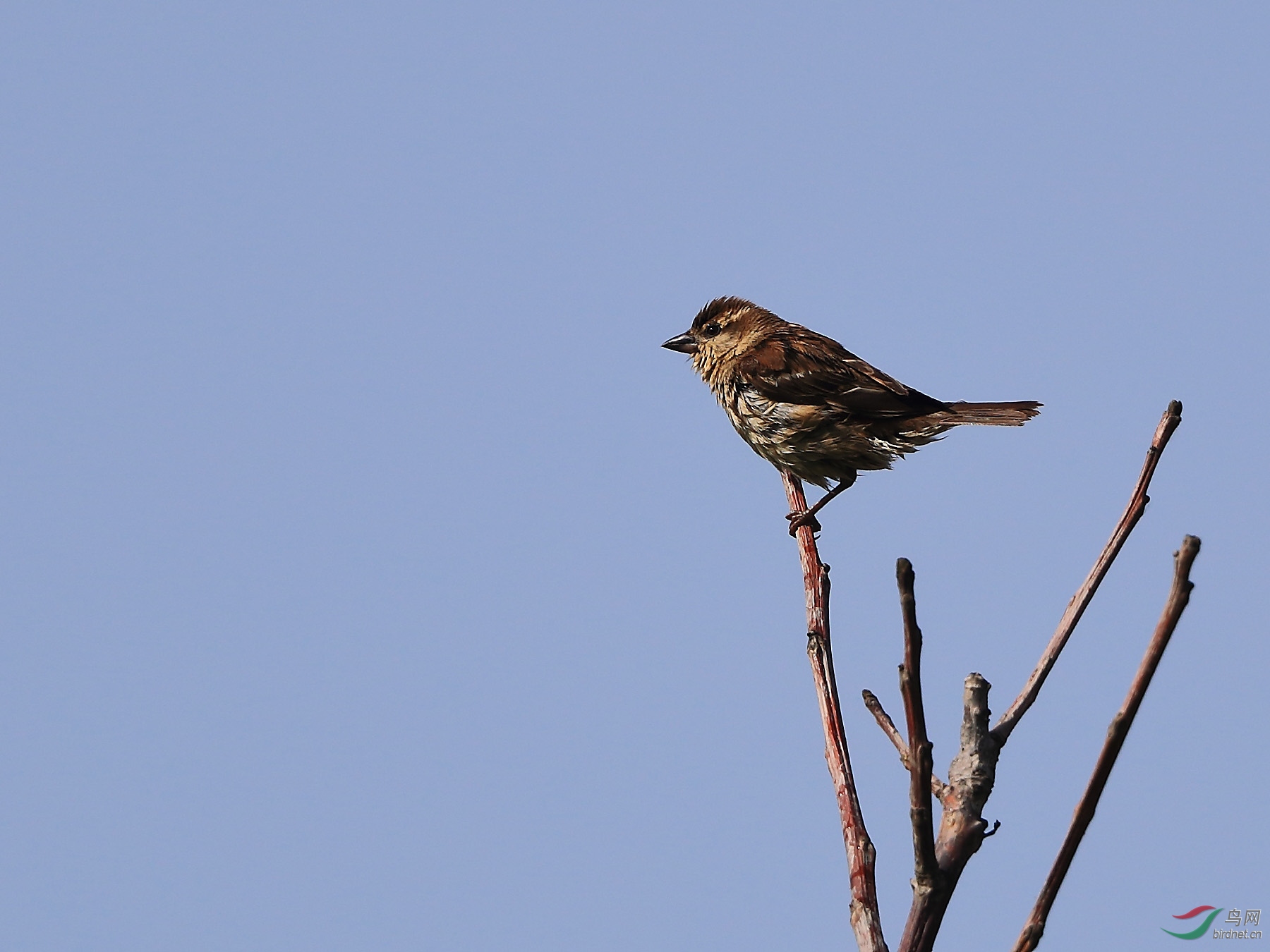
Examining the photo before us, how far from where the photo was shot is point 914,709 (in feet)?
6.54

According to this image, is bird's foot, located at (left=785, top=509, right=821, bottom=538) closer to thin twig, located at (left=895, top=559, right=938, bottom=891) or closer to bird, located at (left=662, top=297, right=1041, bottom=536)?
bird, located at (left=662, top=297, right=1041, bottom=536)

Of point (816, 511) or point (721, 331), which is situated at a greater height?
point (721, 331)

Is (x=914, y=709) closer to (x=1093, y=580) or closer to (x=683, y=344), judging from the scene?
(x=1093, y=580)

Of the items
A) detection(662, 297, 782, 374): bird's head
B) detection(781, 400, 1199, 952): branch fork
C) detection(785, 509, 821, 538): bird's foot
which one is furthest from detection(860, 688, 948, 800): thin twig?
detection(662, 297, 782, 374): bird's head

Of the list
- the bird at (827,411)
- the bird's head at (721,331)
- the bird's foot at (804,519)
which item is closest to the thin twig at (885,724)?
the bird's foot at (804,519)

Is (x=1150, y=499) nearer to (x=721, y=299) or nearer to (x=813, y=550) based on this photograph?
(x=813, y=550)

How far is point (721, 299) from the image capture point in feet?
26.4

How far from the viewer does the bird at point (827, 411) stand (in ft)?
21.8

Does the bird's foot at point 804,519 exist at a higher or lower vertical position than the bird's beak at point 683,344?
lower

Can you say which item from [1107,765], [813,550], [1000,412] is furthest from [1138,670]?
[1000,412]

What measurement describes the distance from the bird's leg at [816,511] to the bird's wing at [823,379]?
1.54 ft

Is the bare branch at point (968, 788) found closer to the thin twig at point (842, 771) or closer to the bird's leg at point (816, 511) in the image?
the thin twig at point (842, 771)

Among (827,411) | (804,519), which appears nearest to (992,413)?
(827,411)

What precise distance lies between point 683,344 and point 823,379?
141cm
